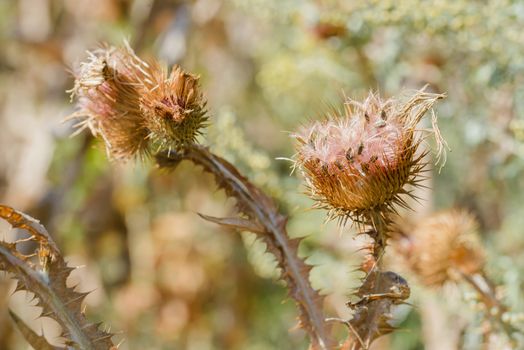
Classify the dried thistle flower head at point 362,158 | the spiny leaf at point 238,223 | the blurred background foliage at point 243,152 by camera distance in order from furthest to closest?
the blurred background foliage at point 243,152
the spiny leaf at point 238,223
the dried thistle flower head at point 362,158

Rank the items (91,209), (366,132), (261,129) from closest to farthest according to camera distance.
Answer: (366,132) < (91,209) < (261,129)

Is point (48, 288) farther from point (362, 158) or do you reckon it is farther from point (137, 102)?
point (362, 158)

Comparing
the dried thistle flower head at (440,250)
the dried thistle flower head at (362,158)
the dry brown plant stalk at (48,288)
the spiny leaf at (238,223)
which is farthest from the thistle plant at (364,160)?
the dried thistle flower head at (440,250)

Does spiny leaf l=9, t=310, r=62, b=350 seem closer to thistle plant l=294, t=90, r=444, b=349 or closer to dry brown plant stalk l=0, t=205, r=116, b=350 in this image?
dry brown plant stalk l=0, t=205, r=116, b=350

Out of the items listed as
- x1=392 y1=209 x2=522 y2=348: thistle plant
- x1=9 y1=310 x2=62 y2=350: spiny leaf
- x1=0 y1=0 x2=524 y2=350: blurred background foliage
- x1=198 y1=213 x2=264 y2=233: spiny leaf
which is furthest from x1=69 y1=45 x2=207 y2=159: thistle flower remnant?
x1=392 y1=209 x2=522 y2=348: thistle plant

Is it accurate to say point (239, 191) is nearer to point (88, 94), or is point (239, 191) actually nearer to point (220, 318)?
point (88, 94)

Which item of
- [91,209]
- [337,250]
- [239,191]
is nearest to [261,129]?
[91,209]

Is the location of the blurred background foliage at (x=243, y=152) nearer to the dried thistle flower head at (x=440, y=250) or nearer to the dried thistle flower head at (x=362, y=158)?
the dried thistle flower head at (x=440, y=250)
